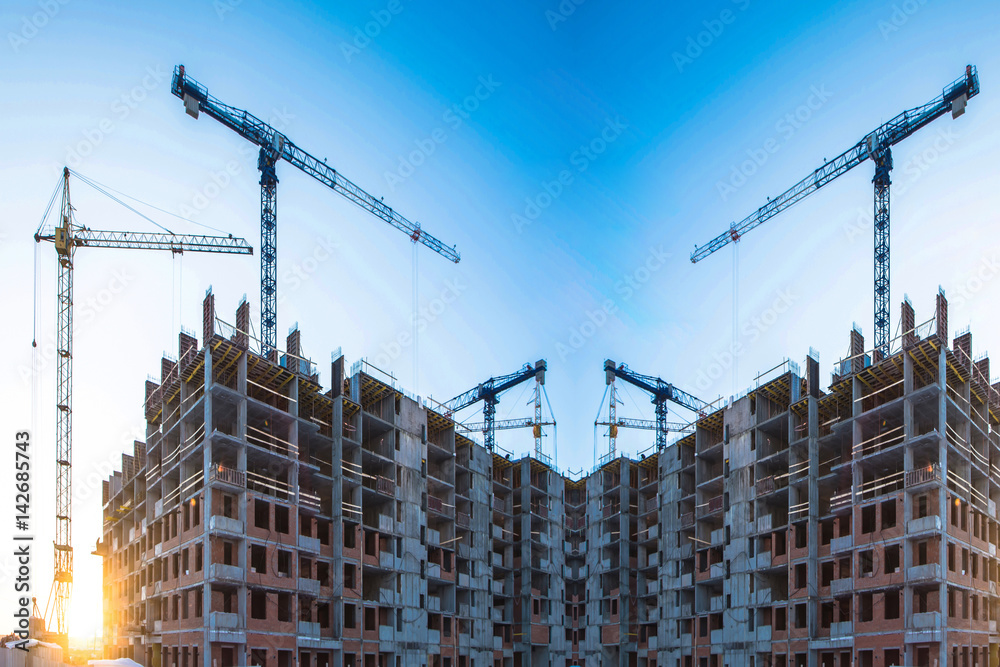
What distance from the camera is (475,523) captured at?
100938mm

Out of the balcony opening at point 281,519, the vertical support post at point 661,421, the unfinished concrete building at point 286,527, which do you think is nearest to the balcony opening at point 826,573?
the unfinished concrete building at point 286,527

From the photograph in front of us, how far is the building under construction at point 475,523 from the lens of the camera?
65.7 m

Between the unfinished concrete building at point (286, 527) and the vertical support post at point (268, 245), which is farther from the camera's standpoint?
the vertical support post at point (268, 245)

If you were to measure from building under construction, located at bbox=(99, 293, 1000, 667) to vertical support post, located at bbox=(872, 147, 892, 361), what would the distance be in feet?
51.2

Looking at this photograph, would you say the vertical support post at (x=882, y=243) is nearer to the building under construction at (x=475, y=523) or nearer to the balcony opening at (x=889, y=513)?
the building under construction at (x=475, y=523)

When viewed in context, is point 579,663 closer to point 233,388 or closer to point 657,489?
point 657,489

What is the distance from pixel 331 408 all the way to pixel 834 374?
44.5 metres

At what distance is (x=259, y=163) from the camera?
96.7 meters

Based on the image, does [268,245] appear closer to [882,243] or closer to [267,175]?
[267,175]

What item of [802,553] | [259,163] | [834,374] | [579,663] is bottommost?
[579,663]

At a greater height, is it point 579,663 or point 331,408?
point 331,408

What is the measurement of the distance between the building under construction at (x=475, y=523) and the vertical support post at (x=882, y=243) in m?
15.6

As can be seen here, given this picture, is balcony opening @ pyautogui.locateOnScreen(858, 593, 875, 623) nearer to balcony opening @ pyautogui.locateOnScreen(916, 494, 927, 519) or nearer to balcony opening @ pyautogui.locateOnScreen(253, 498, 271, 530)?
balcony opening @ pyautogui.locateOnScreen(916, 494, 927, 519)

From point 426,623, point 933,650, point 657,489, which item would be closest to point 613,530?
point 657,489
